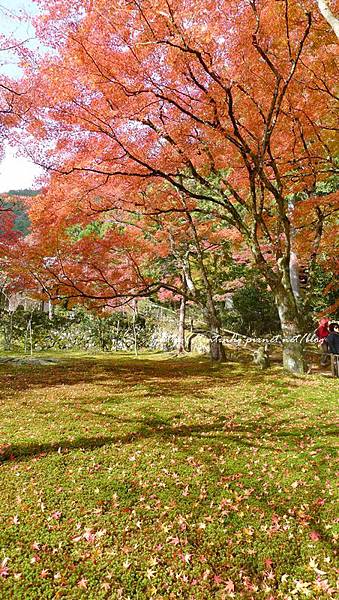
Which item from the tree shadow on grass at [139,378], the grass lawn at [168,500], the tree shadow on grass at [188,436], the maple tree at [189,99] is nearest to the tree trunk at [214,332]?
the tree shadow on grass at [139,378]

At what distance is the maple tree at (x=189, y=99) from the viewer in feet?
24.3

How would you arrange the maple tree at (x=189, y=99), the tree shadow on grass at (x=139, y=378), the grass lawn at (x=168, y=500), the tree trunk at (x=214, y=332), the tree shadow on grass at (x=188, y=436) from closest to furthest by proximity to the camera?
the grass lawn at (x=168, y=500) < the tree shadow on grass at (x=188, y=436) < the maple tree at (x=189, y=99) < the tree shadow on grass at (x=139, y=378) < the tree trunk at (x=214, y=332)

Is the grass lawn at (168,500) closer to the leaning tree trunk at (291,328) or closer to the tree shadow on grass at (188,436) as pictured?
the tree shadow on grass at (188,436)

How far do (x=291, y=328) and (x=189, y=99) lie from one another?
622cm

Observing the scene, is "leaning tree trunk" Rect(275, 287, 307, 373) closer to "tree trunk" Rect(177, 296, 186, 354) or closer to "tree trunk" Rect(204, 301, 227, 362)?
"tree trunk" Rect(204, 301, 227, 362)

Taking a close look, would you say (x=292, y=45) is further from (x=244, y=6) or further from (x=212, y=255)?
(x=212, y=255)

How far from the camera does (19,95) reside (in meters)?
9.84

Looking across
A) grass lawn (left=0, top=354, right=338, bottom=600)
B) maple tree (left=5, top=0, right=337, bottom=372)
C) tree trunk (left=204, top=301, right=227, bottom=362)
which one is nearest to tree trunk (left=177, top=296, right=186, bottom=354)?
tree trunk (left=204, top=301, right=227, bottom=362)

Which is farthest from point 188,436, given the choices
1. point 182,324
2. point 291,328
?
point 182,324

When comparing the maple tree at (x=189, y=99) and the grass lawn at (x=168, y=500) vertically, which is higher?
the maple tree at (x=189, y=99)

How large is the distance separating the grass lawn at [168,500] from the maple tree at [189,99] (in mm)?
4848

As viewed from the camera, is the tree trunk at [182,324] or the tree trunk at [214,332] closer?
the tree trunk at [214,332]

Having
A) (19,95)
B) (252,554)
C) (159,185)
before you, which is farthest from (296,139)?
(252,554)

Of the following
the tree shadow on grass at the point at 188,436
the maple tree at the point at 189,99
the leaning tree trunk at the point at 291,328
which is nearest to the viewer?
the tree shadow on grass at the point at 188,436
